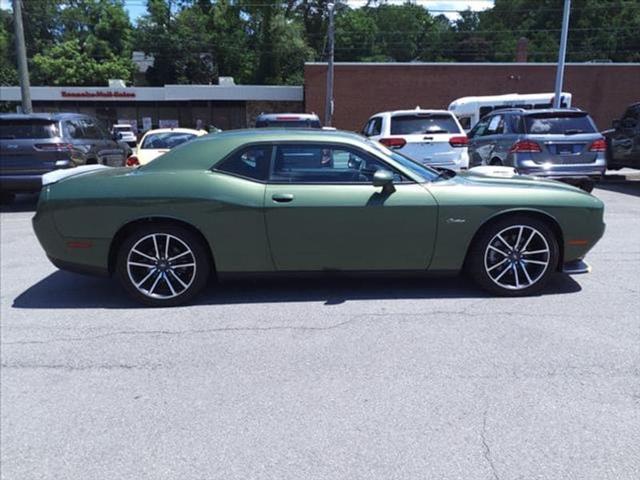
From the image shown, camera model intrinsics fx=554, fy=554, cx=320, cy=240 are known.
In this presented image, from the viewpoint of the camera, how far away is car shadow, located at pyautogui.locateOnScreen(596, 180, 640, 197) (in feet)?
41.1

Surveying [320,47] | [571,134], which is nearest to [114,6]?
[320,47]

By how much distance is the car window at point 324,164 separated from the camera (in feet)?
16.2

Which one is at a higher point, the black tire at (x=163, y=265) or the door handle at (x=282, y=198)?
the door handle at (x=282, y=198)

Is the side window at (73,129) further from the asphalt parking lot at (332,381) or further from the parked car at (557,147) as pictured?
the parked car at (557,147)

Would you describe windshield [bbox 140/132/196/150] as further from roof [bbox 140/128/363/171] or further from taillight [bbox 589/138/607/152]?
taillight [bbox 589/138/607/152]

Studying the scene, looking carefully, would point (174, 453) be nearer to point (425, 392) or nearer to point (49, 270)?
point (425, 392)

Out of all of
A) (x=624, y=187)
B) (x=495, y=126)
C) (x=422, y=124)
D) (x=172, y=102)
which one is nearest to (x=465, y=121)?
(x=624, y=187)

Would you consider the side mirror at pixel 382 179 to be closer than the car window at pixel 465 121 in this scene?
Yes

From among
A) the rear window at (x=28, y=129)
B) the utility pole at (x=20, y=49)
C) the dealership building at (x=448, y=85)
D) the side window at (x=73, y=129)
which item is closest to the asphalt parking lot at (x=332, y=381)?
the rear window at (x=28, y=129)

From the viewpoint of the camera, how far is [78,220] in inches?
191

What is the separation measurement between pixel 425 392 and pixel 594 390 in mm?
1016

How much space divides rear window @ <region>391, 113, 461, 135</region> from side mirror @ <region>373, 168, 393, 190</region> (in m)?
6.64

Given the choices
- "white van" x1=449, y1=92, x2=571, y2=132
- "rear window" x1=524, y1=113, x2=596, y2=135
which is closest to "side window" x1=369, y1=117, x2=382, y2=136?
"rear window" x1=524, y1=113, x2=596, y2=135

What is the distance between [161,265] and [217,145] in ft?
3.90
